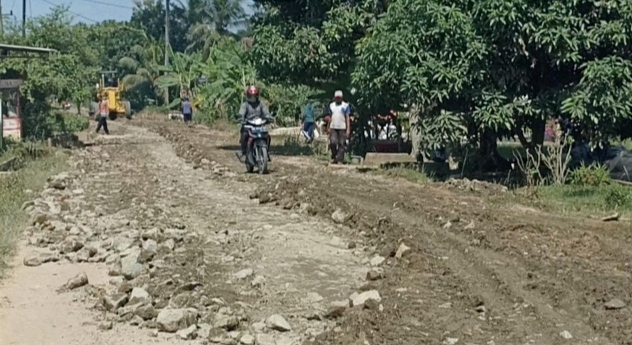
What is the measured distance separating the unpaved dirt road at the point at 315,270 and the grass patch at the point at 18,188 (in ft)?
0.67

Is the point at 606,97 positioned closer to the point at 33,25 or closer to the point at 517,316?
the point at 517,316

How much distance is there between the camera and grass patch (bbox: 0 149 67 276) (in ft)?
32.9

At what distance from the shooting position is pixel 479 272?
8.11m

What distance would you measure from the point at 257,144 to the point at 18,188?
428 centimetres

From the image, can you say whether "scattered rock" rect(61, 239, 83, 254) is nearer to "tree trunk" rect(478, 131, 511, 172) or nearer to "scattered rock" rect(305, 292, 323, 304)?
"scattered rock" rect(305, 292, 323, 304)

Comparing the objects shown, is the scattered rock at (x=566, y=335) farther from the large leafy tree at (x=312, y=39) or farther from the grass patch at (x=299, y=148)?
the grass patch at (x=299, y=148)

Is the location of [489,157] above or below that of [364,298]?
above

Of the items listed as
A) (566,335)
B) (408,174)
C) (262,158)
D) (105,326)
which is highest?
(262,158)

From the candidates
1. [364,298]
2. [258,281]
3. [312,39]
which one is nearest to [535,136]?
Result: [312,39]

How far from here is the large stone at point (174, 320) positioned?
21.6ft

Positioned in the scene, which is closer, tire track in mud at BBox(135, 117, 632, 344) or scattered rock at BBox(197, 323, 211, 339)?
tire track in mud at BBox(135, 117, 632, 344)

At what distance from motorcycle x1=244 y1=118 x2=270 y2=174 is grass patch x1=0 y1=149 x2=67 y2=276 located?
3579 mm

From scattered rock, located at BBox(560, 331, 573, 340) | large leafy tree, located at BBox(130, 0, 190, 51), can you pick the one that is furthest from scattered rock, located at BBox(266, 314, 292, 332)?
large leafy tree, located at BBox(130, 0, 190, 51)

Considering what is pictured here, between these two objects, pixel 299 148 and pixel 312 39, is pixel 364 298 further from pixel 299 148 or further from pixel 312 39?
pixel 299 148
